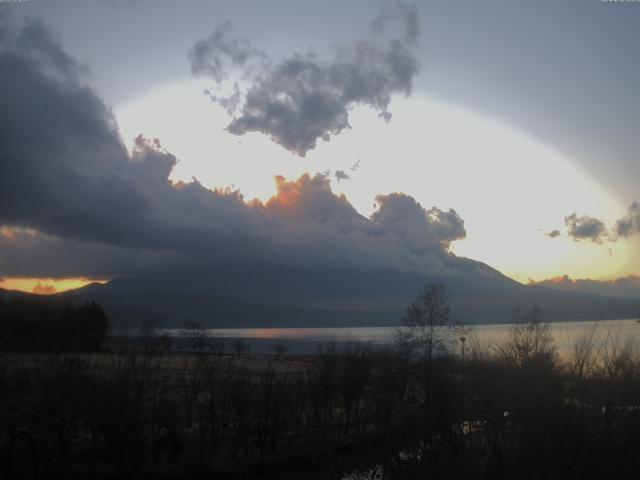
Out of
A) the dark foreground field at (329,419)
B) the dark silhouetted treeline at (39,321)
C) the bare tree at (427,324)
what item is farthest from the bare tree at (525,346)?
the dark silhouetted treeline at (39,321)

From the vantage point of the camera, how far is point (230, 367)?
3128 cm

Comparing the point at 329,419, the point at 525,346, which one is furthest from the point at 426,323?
the point at 525,346

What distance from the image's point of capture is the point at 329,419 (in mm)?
39969

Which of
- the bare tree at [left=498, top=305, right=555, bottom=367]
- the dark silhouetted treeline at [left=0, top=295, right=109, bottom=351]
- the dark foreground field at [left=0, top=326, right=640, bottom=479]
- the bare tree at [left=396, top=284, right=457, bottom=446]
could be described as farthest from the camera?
the bare tree at [left=396, top=284, right=457, bottom=446]

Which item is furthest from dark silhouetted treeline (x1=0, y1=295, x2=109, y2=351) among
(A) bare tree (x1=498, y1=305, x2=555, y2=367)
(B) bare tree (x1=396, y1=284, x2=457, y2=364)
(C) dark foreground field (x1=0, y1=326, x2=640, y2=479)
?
(A) bare tree (x1=498, y1=305, x2=555, y2=367)

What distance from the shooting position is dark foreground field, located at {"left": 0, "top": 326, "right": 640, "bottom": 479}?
9.28 metres

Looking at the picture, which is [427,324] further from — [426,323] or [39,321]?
[39,321]

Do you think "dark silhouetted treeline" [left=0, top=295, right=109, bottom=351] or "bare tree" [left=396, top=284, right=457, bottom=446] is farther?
"bare tree" [left=396, top=284, right=457, bottom=446]

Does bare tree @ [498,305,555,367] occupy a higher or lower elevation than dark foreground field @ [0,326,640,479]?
higher

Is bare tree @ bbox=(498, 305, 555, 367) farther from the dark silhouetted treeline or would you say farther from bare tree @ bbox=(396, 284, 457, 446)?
the dark silhouetted treeline

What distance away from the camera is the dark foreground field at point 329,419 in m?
9.28

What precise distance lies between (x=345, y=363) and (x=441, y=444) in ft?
110

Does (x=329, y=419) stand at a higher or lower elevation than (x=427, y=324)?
lower

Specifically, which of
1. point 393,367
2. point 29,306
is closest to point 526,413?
point 393,367
